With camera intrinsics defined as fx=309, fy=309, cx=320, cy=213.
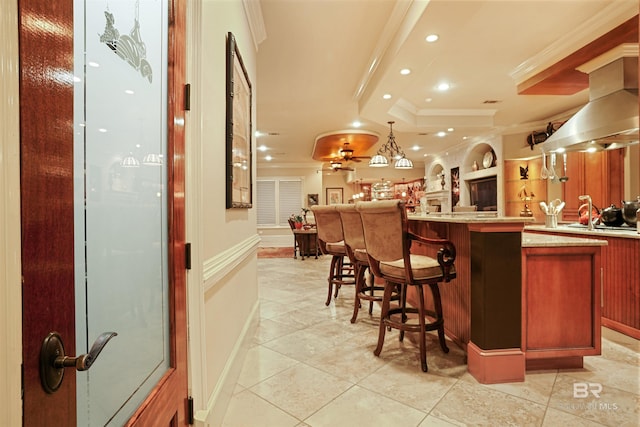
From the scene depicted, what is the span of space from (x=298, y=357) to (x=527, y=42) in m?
3.90

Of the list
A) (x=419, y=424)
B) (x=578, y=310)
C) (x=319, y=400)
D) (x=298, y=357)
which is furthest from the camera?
(x=298, y=357)

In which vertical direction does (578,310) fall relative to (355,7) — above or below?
below

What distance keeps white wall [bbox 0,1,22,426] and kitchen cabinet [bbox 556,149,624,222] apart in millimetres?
Result: 6496

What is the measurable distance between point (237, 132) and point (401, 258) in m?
1.43

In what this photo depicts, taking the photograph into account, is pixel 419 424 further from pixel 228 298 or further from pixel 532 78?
pixel 532 78

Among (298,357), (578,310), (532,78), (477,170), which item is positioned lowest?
(298,357)

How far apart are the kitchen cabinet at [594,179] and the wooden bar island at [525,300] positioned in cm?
391

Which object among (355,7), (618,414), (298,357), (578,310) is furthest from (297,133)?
(618,414)

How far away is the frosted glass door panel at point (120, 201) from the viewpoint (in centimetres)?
66

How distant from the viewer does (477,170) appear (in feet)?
25.6

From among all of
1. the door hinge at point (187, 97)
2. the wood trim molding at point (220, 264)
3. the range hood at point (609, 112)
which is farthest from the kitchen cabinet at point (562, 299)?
the door hinge at point (187, 97)

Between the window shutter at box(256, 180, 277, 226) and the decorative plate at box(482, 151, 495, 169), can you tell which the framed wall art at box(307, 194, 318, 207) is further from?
the decorative plate at box(482, 151, 495, 169)

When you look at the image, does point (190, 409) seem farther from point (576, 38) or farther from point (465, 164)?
point (465, 164)

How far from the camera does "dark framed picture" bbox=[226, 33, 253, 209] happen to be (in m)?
1.86
